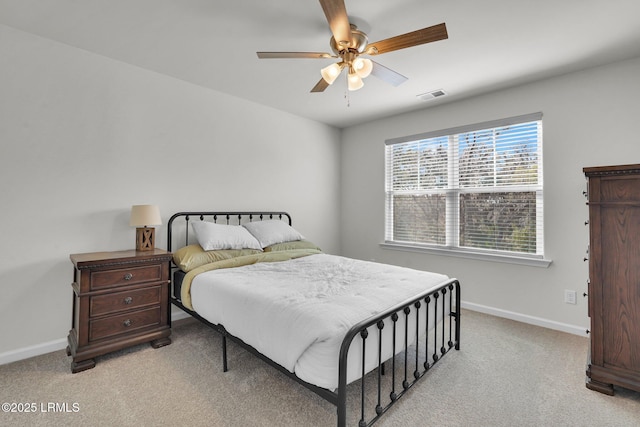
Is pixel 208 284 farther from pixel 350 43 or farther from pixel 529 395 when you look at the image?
pixel 529 395

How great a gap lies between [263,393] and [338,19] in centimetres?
238

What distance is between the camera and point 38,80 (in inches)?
94.6

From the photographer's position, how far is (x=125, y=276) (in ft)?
7.86

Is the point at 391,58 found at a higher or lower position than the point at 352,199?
higher

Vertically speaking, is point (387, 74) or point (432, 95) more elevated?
point (432, 95)

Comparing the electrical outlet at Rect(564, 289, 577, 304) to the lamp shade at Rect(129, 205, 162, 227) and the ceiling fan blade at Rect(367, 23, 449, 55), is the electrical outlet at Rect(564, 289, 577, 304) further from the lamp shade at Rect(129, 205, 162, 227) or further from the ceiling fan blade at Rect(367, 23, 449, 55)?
the lamp shade at Rect(129, 205, 162, 227)

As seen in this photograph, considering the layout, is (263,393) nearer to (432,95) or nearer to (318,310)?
(318,310)

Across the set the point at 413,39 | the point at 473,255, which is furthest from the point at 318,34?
the point at 473,255

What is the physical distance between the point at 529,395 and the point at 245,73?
351 cm

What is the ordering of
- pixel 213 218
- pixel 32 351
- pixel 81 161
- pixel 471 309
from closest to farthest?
pixel 32 351
pixel 81 161
pixel 213 218
pixel 471 309

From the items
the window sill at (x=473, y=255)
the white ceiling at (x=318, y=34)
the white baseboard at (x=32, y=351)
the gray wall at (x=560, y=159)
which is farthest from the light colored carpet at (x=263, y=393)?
the white ceiling at (x=318, y=34)

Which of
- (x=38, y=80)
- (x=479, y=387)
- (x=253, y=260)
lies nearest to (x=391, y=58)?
(x=253, y=260)

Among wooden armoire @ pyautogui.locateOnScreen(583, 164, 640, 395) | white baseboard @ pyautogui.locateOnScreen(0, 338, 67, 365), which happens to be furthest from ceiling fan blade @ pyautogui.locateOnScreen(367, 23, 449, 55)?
white baseboard @ pyautogui.locateOnScreen(0, 338, 67, 365)

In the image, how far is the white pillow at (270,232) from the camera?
3.40 m
